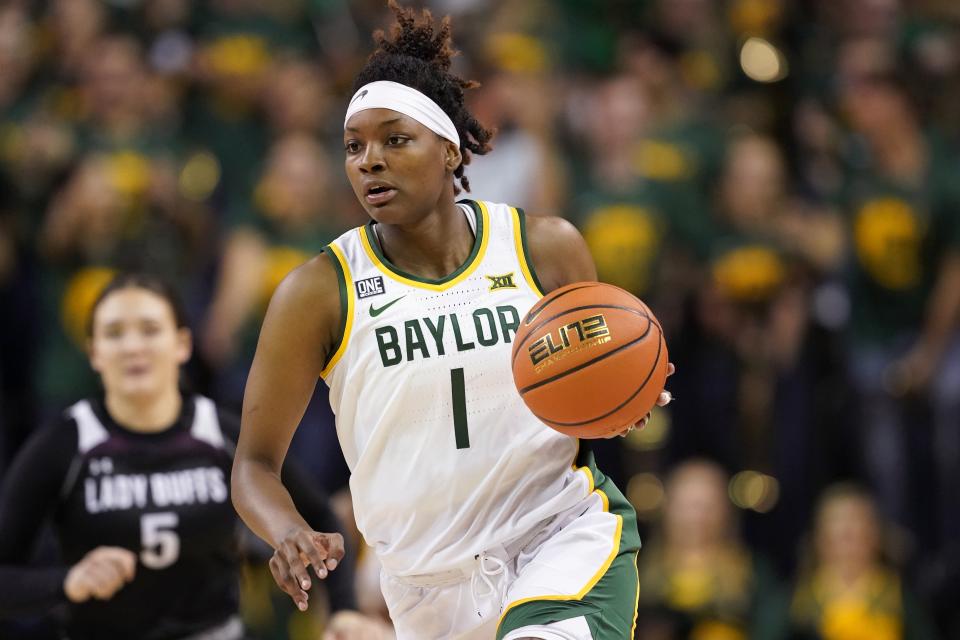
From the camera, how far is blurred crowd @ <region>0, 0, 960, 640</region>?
729 centimetres

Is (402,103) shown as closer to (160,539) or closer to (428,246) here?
(428,246)

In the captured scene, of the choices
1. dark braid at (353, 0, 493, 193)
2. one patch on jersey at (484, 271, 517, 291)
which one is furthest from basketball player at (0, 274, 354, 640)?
dark braid at (353, 0, 493, 193)

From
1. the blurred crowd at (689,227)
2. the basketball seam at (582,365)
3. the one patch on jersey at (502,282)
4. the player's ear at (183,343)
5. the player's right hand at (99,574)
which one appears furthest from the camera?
the blurred crowd at (689,227)

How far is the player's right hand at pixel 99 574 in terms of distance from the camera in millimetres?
4656

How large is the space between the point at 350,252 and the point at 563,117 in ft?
16.4

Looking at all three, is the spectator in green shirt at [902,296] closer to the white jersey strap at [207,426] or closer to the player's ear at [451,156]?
the white jersey strap at [207,426]

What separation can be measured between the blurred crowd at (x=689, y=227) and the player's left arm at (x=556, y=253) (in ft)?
9.16

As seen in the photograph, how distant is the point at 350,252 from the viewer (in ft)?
13.1

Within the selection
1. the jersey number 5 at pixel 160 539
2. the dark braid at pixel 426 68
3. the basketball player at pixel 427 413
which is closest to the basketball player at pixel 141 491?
the jersey number 5 at pixel 160 539

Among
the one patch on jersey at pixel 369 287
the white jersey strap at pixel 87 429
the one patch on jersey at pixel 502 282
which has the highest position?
the one patch on jersey at pixel 369 287

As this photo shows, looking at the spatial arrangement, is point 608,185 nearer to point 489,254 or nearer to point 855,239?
point 855,239

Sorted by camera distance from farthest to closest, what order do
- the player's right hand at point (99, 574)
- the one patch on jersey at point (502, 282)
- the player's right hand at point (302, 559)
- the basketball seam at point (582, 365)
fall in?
the player's right hand at point (99, 574)
the one patch on jersey at point (502, 282)
the basketball seam at point (582, 365)
the player's right hand at point (302, 559)

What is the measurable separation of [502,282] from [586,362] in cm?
41

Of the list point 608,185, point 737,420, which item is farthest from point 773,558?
point 608,185
